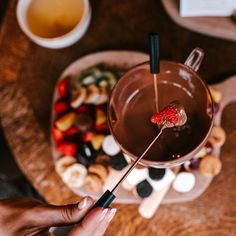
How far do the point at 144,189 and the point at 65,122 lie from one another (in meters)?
0.24

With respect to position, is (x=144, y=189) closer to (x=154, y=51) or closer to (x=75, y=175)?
(x=75, y=175)

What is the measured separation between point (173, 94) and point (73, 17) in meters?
0.34

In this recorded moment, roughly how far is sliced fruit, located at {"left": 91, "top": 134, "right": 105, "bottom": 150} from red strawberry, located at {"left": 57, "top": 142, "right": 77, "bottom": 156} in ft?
0.17

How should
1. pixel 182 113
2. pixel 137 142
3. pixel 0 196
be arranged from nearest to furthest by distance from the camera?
1. pixel 182 113
2. pixel 137 142
3. pixel 0 196

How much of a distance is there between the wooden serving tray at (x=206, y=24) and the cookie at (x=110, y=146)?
331 millimetres

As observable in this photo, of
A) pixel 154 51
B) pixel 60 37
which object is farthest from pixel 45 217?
pixel 60 37

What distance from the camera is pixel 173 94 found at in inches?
43.5

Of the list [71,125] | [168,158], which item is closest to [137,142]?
[168,158]

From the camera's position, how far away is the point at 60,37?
1225 mm

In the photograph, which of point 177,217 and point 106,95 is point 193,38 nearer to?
point 106,95

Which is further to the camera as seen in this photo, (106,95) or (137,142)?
(106,95)

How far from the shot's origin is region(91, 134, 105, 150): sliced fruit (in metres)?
1.19

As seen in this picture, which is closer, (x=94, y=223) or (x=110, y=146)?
(x=94, y=223)

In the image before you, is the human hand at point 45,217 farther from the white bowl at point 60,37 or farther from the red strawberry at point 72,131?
the white bowl at point 60,37
